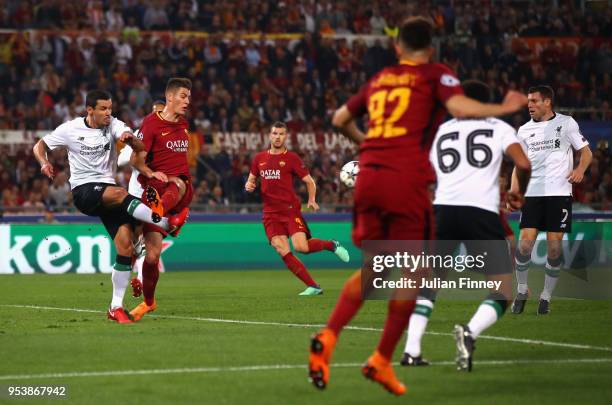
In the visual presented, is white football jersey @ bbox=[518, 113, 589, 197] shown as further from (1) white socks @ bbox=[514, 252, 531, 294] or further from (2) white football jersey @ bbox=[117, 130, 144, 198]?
(2) white football jersey @ bbox=[117, 130, 144, 198]

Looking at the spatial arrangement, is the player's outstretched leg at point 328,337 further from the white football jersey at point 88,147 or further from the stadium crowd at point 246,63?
the stadium crowd at point 246,63

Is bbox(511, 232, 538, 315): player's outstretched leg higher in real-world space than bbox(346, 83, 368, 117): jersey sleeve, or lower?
lower

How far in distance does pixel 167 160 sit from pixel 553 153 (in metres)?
4.56

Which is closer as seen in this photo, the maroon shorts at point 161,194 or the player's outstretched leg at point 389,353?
the player's outstretched leg at point 389,353

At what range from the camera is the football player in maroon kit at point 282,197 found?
17.3 meters

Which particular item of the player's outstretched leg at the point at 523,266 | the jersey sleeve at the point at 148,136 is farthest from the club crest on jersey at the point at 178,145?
the player's outstretched leg at the point at 523,266

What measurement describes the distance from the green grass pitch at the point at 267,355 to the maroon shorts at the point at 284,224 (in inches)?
86.8

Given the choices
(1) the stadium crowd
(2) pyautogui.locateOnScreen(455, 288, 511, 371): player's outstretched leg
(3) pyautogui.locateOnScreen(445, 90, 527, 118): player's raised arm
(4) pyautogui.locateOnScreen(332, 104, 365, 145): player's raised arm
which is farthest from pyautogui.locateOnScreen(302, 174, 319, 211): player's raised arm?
(3) pyautogui.locateOnScreen(445, 90, 527, 118): player's raised arm

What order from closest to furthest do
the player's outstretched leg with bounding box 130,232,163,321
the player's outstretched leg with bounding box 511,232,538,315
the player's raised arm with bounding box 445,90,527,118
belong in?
the player's raised arm with bounding box 445,90,527,118
the player's outstretched leg with bounding box 130,232,163,321
the player's outstretched leg with bounding box 511,232,538,315

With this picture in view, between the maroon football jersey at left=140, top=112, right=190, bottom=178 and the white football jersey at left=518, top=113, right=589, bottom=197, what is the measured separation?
4048mm

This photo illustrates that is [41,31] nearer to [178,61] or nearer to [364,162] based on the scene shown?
[178,61]

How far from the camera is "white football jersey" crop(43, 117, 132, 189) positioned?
12.3m

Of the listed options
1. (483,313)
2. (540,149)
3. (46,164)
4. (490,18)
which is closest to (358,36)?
(490,18)

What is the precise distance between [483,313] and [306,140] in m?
19.2
